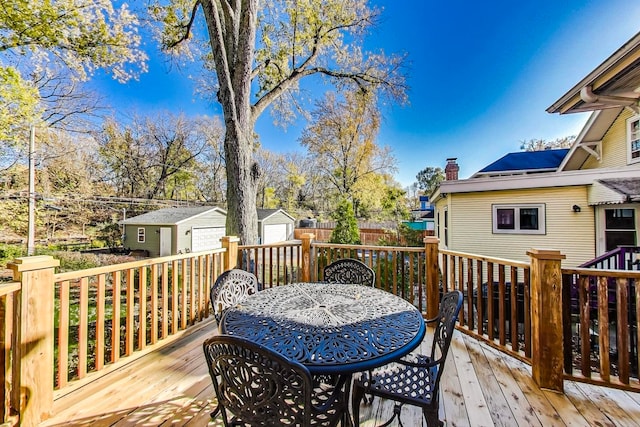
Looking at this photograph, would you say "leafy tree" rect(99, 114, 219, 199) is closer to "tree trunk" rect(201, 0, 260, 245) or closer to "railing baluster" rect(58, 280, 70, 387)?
"tree trunk" rect(201, 0, 260, 245)

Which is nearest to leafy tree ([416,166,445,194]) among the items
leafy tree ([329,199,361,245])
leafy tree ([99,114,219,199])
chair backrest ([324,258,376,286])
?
leafy tree ([329,199,361,245])

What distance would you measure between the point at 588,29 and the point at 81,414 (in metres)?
10.6

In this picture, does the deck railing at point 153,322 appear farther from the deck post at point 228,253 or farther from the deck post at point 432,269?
the deck post at point 228,253

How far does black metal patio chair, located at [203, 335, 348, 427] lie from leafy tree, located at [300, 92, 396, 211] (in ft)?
58.6

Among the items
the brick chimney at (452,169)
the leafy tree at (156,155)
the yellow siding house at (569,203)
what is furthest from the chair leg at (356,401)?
the leafy tree at (156,155)

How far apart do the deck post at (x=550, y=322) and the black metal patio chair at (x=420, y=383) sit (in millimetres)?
1050

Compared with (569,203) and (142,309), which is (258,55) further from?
(569,203)

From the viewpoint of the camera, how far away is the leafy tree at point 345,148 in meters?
18.1

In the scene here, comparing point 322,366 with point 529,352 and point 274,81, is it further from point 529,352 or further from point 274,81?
point 274,81

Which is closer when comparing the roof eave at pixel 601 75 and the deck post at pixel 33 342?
the deck post at pixel 33 342

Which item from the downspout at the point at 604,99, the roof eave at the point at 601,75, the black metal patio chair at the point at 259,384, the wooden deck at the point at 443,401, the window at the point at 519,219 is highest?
the roof eave at the point at 601,75

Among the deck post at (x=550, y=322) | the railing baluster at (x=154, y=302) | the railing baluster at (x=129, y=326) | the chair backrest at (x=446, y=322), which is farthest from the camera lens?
the railing baluster at (x=154, y=302)

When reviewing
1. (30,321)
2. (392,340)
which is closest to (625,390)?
(392,340)

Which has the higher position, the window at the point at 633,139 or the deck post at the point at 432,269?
the window at the point at 633,139
